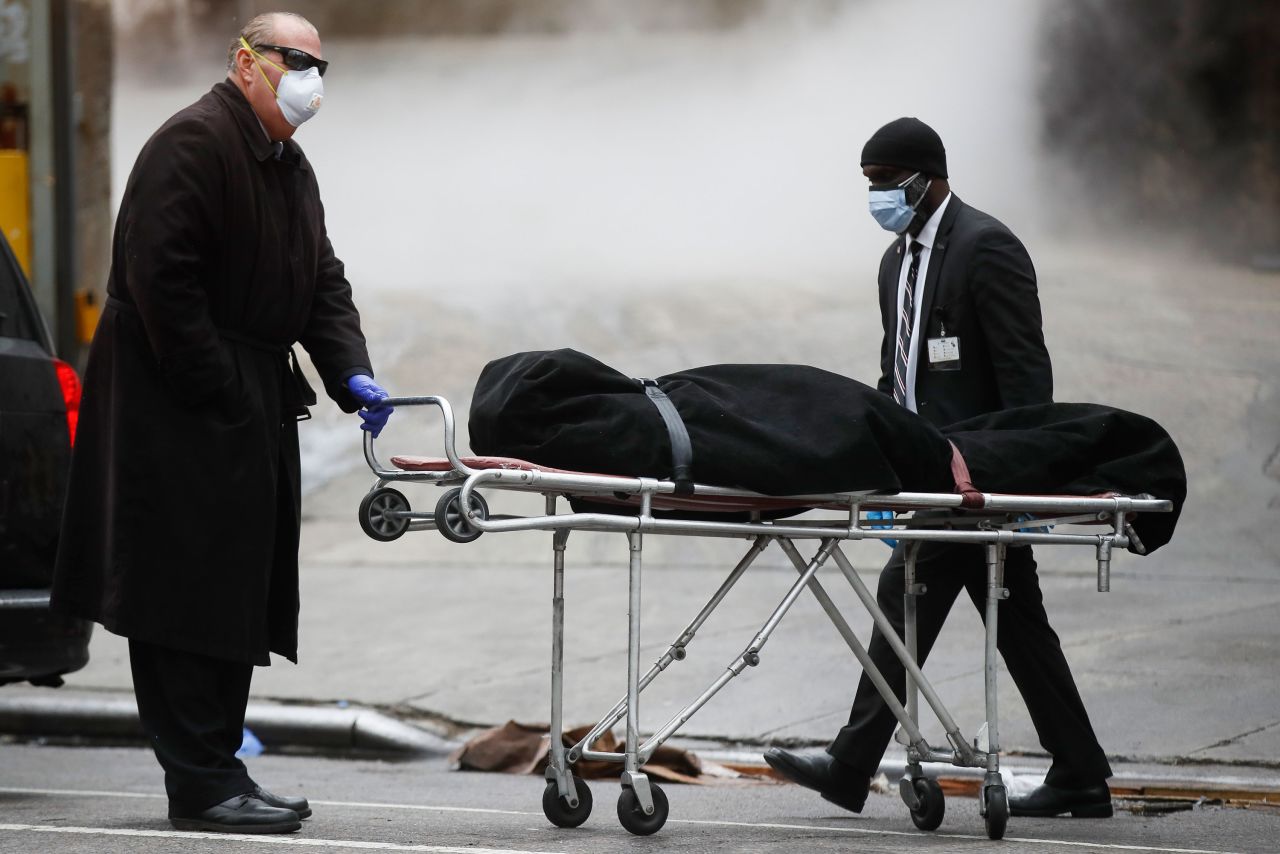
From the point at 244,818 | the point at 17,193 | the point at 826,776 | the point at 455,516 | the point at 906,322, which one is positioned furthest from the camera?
Answer: the point at 17,193

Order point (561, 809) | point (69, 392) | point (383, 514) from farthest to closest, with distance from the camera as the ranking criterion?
1. point (69, 392)
2. point (561, 809)
3. point (383, 514)

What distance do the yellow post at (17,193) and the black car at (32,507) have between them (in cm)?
577

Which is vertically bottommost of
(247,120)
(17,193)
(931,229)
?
(931,229)

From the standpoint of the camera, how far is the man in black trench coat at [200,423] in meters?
4.20

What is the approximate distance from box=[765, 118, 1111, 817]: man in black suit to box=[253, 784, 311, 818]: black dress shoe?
128 centimetres

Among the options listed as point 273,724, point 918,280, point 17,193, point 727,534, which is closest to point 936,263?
point 918,280

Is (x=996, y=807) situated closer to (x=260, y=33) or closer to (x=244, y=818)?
(x=244, y=818)

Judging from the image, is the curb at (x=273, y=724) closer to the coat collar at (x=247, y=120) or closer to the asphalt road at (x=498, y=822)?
the asphalt road at (x=498, y=822)

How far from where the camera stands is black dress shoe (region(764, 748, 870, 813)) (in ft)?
15.9

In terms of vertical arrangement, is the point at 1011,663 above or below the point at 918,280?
below

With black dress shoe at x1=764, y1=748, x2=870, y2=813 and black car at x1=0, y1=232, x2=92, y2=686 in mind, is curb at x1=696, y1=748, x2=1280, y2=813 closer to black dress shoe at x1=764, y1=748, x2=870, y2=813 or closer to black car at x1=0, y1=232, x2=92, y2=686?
black dress shoe at x1=764, y1=748, x2=870, y2=813

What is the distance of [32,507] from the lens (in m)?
5.01

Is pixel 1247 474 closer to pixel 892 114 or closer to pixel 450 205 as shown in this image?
pixel 892 114

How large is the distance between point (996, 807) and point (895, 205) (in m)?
1.66
